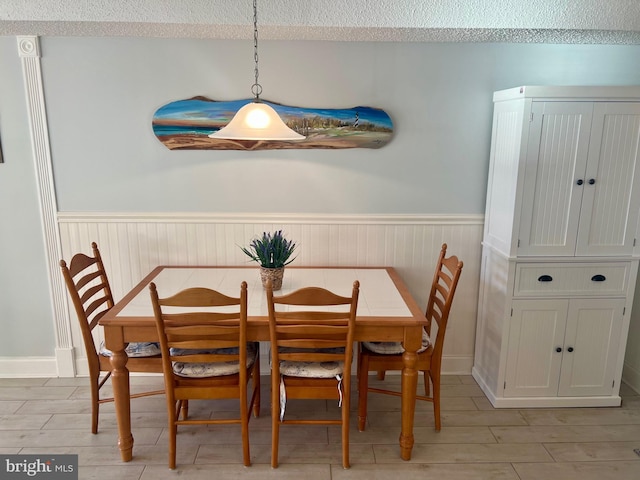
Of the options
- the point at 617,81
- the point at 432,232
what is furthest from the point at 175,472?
the point at 617,81

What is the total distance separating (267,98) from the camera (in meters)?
2.75

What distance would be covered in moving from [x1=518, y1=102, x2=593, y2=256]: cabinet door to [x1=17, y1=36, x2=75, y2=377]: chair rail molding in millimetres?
2782

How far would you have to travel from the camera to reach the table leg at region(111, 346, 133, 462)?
215 centimetres

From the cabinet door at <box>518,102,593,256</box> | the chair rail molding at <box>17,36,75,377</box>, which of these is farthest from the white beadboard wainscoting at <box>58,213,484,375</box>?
the cabinet door at <box>518,102,593,256</box>

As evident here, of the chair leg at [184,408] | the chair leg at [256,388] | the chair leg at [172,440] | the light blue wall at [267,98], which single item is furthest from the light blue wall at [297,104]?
the chair leg at [172,440]

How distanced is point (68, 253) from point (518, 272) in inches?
108

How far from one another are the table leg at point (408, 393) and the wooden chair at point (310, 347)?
288 mm

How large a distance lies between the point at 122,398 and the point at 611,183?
2.76 metres

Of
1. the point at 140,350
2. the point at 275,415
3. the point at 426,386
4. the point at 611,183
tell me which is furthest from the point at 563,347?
the point at 140,350

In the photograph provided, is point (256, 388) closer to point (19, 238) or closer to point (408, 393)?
point (408, 393)

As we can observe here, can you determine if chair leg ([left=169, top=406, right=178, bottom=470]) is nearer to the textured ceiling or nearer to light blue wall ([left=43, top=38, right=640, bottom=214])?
light blue wall ([left=43, top=38, right=640, bottom=214])

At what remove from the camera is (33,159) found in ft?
9.09

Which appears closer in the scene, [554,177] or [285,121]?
[554,177]

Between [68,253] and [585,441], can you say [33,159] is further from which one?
[585,441]
